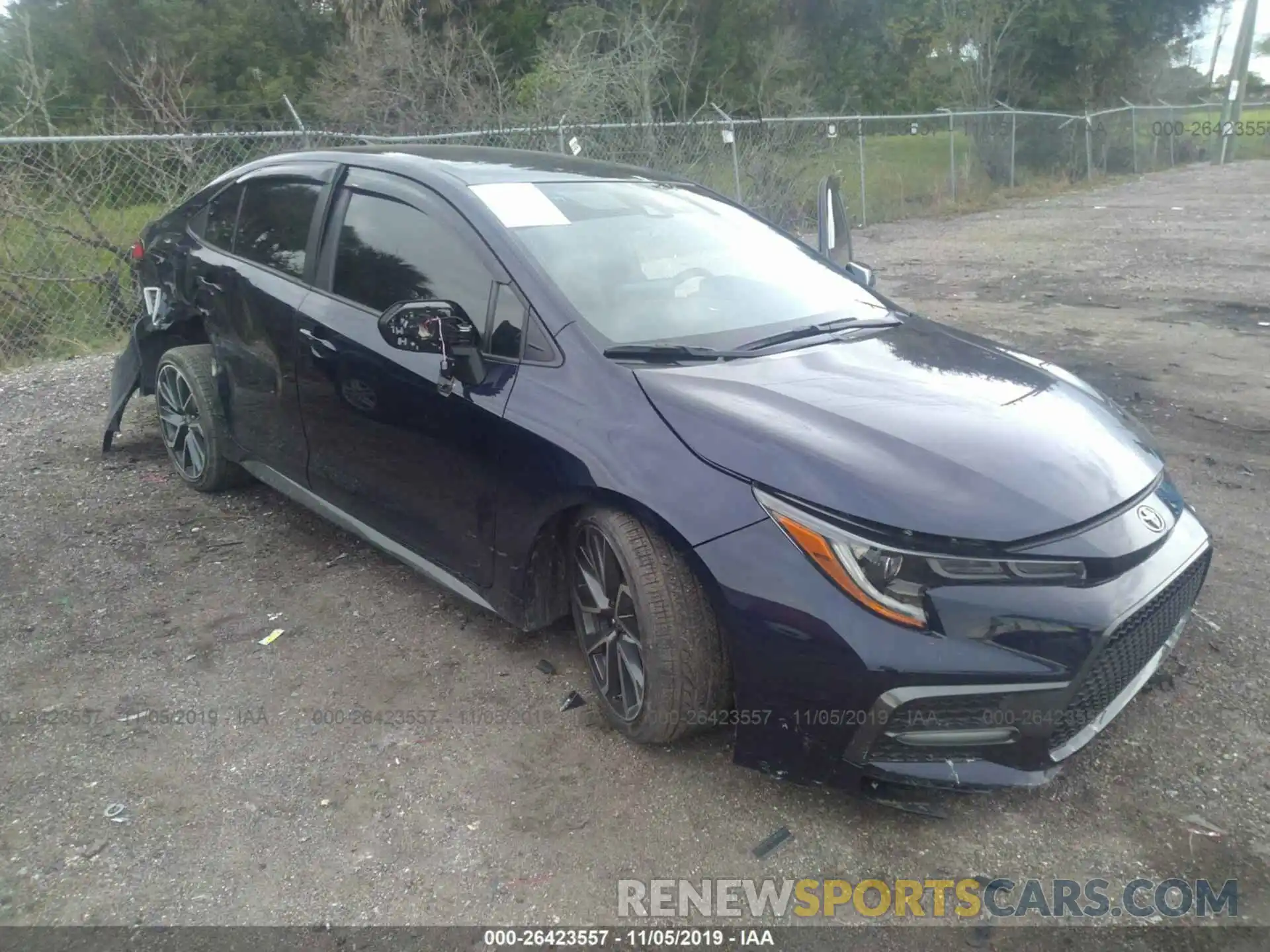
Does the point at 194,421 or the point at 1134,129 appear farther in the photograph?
the point at 1134,129

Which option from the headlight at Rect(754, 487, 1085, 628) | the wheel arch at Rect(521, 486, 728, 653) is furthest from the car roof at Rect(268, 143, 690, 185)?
the headlight at Rect(754, 487, 1085, 628)

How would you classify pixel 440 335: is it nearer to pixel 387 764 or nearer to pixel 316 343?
pixel 316 343

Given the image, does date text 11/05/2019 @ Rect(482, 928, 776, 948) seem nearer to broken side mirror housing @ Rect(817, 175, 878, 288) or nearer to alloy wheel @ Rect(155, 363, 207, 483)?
broken side mirror housing @ Rect(817, 175, 878, 288)

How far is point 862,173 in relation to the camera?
16.1 meters

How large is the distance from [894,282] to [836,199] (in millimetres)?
6246

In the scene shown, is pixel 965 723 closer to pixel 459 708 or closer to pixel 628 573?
pixel 628 573

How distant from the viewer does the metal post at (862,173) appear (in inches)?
616

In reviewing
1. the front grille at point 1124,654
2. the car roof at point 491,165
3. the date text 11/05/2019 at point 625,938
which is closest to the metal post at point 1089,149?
the car roof at point 491,165

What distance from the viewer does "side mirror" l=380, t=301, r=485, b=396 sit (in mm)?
3125

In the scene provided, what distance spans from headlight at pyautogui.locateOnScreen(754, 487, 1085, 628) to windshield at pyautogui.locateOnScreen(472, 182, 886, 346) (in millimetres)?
999

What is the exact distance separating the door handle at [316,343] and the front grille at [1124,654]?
8.71ft

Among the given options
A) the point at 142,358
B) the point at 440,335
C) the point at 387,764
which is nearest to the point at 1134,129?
the point at 142,358

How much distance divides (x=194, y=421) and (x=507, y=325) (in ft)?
7.70

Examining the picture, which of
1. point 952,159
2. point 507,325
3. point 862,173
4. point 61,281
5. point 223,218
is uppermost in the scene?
point 223,218
